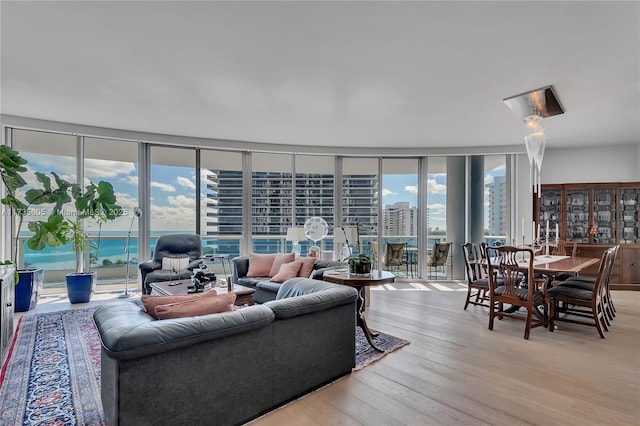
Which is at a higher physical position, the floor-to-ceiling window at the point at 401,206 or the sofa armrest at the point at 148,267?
the floor-to-ceiling window at the point at 401,206

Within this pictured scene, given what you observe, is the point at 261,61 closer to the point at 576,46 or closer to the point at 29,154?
the point at 576,46

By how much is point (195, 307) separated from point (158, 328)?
342 mm

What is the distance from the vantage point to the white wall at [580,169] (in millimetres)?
6438

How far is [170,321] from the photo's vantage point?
1.78 meters

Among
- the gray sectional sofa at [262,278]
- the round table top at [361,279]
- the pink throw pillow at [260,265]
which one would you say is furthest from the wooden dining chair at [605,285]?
the pink throw pillow at [260,265]

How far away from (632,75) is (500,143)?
10.1 ft

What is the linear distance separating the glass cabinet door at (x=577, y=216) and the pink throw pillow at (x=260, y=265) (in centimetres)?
548

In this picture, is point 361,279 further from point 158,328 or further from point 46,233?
point 46,233

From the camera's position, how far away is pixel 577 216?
6270mm

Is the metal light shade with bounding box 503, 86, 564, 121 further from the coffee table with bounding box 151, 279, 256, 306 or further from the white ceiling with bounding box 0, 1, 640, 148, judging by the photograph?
the coffee table with bounding box 151, 279, 256, 306

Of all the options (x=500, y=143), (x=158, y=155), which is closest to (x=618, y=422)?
(x=500, y=143)

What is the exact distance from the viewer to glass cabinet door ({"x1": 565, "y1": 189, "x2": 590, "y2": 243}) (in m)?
6.23

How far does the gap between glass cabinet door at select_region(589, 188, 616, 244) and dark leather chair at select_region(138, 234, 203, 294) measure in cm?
686

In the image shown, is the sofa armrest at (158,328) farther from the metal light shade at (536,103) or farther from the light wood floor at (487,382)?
the metal light shade at (536,103)
